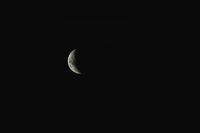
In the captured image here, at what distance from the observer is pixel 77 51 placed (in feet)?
29.6

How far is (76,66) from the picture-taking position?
894cm

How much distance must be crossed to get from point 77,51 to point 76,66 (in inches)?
13.8
